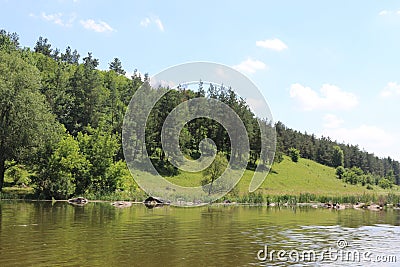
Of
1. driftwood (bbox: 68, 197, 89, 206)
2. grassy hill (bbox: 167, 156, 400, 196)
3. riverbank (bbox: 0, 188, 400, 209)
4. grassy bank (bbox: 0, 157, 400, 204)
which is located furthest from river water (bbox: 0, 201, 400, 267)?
grassy hill (bbox: 167, 156, 400, 196)

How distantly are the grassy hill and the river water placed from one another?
4883 centimetres

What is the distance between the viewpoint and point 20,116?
182 feet

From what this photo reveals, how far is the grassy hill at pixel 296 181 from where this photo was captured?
86.1 m

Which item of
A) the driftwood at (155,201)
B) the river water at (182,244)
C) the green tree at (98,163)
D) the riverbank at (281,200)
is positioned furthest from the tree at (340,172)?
the river water at (182,244)

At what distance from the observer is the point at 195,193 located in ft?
217

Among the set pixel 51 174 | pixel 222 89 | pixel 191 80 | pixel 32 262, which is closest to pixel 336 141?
pixel 222 89

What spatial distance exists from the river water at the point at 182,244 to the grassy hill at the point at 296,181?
160 ft

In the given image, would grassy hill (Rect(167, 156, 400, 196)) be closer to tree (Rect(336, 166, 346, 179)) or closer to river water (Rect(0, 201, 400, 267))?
tree (Rect(336, 166, 346, 179))

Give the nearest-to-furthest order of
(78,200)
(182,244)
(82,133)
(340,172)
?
(182,244), (78,200), (82,133), (340,172)

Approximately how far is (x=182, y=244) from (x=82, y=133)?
74.2 meters

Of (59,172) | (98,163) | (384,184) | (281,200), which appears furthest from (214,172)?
(384,184)

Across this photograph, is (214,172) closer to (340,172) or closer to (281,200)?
(281,200)

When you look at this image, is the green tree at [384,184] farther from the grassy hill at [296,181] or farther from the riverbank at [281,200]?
the riverbank at [281,200]

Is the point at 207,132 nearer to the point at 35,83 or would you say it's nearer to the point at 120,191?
the point at 120,191
